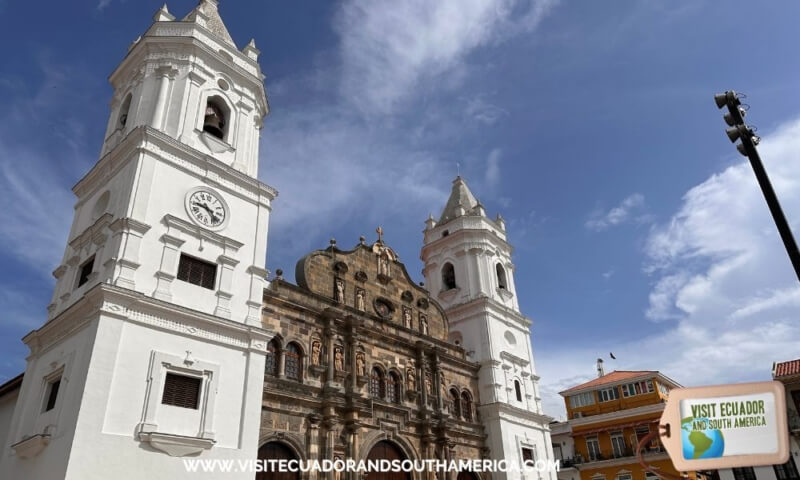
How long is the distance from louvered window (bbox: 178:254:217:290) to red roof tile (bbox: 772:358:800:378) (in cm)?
2798

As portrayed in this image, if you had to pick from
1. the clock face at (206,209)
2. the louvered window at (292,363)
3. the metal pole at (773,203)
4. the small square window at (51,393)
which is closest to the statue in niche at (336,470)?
the louvered window at (292,363)

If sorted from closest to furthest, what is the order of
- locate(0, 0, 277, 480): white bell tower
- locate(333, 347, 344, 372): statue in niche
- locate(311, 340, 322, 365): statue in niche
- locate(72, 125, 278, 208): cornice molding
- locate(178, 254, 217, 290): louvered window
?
1. locate(0, 0, 277, 480): white bell tower
2. locate(178, 254, 217, 290): louvered window
3. locate(72, 125, 278, 208): cornice molding
4. locate(311, 340, 322, 365): statue in niche
5. locate(333, 347, 344, 372): statue in niche

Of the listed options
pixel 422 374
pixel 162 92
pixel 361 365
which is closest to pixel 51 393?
pixel 162 92

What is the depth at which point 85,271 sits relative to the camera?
694 inches

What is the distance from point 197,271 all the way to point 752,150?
15357 mm

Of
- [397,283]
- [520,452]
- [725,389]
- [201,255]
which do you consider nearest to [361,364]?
[397,283]

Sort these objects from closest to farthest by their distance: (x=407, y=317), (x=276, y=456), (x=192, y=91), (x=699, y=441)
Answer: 1. (x=699, y=441)
2. (x=276, y=456)
3. (x=192, y=91)
4. (x=407, y=317)

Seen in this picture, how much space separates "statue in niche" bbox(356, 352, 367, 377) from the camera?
72.3 ft

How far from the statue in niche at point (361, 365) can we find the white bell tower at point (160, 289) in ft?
16.9

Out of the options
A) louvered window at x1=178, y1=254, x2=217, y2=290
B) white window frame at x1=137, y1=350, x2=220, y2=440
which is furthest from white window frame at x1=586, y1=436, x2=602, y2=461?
louvered window at x1=178, y1=254, x2=217, y2=290

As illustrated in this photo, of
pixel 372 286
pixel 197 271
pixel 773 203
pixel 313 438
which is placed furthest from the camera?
pixel 372 286

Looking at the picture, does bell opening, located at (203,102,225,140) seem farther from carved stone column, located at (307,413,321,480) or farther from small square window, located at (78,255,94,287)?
carved stone column, located at (307,413,321,480)

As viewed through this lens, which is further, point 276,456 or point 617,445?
point 617,445

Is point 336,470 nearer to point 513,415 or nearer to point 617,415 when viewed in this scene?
point 513,415
